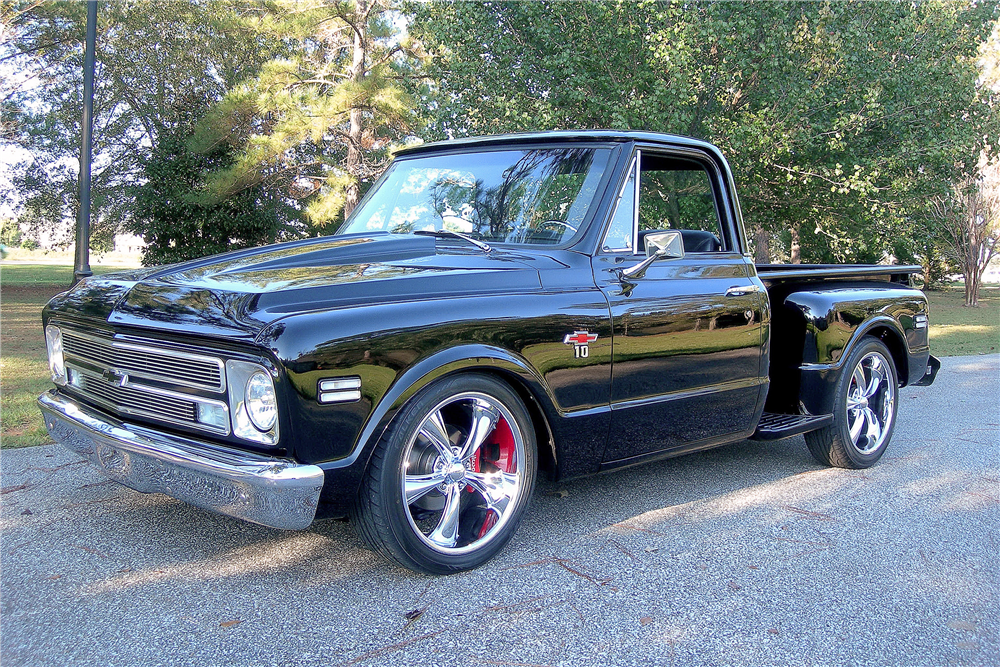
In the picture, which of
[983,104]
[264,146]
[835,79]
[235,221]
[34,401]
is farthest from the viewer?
[235,221]

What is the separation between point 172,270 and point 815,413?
367 cm

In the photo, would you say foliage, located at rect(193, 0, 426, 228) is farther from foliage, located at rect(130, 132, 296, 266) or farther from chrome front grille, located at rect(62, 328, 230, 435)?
chrome front grille, located at rect(62, 328, 230, 435)

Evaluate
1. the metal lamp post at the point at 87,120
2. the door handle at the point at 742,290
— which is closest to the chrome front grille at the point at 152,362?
the door handle at the point at 742,290

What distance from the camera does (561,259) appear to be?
3689 millimetres

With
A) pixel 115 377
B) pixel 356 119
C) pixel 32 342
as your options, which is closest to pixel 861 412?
pixel 115 377

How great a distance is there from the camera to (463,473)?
3266mm

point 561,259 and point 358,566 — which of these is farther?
point 561,259

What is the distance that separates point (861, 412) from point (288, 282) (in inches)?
154

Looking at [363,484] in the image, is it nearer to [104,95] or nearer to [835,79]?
[835,79]

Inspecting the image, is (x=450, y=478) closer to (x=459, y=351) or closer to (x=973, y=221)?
(x=459, y=351)

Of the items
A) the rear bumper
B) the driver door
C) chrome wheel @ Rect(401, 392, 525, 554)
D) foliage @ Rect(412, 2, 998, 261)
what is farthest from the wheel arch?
foliage @ Rect(412, 2, 998, 261)

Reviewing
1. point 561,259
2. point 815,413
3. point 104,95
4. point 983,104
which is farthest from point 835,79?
point 104,95

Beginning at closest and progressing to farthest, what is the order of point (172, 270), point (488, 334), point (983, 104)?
point (488, 334) < point (172, 270) < point (983, 104)

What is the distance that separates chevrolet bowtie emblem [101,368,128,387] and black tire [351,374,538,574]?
1.06 metres
